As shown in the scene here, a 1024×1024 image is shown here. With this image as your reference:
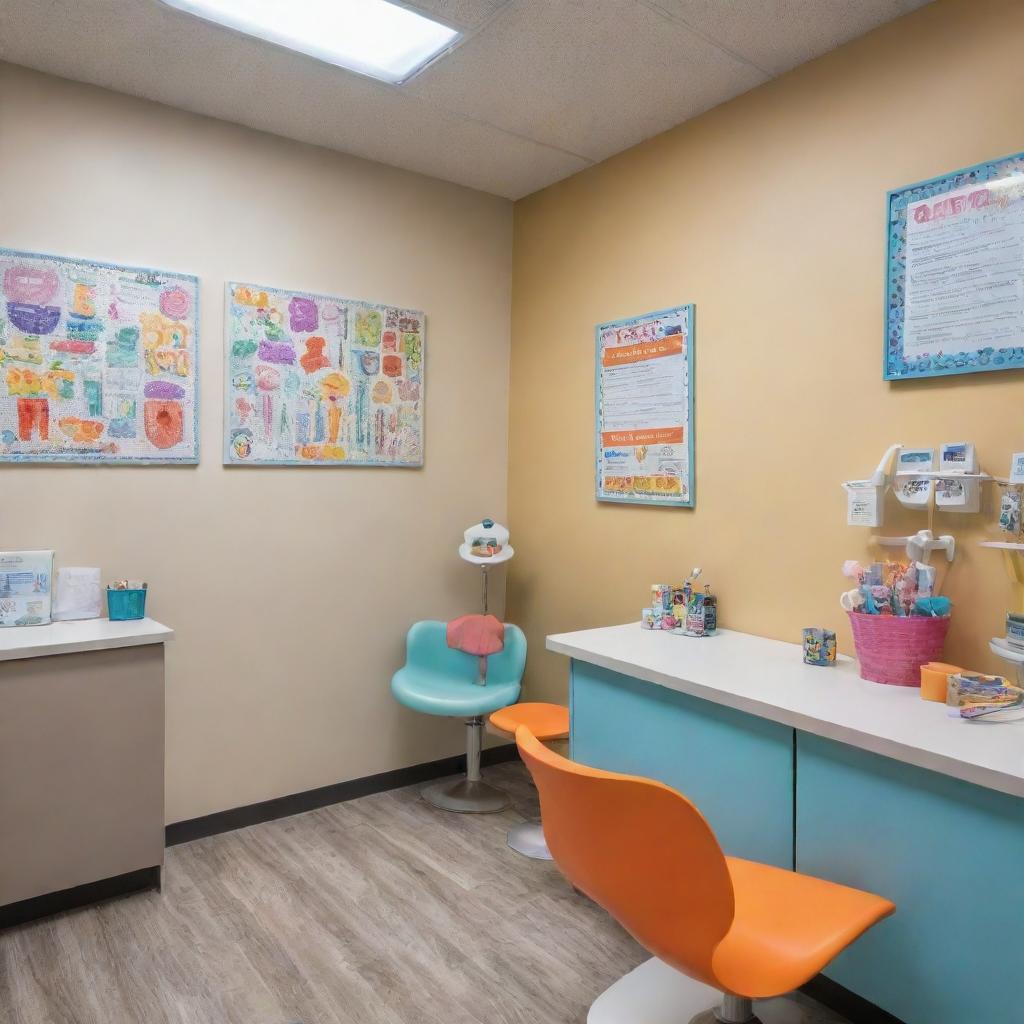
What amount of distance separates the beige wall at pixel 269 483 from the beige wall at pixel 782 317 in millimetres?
451

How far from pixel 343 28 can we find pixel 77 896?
8.86 feet

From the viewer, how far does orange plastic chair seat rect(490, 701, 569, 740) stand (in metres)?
2.84

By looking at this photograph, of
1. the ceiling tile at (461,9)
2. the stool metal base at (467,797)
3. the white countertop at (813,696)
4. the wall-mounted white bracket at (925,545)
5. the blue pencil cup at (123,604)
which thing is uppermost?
the ceiling tile at (461,9)

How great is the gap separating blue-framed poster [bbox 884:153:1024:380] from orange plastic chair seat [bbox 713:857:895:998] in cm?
135

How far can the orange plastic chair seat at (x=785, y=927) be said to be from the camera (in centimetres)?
138

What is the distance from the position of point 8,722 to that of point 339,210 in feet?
7.09

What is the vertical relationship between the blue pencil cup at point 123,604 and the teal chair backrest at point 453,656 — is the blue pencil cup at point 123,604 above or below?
above

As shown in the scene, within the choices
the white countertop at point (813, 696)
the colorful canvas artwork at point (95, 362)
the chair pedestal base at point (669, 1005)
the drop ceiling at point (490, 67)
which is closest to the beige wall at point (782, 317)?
the drop ceiling at point (490, 67)

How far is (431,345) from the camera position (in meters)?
3.46

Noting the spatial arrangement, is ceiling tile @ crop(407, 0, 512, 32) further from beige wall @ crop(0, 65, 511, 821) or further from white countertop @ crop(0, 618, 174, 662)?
white countertop @ crop(0, 618, 174, 662)

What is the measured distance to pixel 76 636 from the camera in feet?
7.72

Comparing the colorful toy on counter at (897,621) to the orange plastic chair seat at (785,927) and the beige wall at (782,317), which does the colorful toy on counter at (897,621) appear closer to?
the beige wall at (782,317)

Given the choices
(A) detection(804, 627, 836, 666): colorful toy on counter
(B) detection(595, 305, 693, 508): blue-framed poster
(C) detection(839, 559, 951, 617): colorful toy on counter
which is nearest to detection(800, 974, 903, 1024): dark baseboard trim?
(A) detection(804, 627, 836, 666): colorful toy on counter

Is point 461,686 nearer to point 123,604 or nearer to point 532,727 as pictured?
point 532,727
